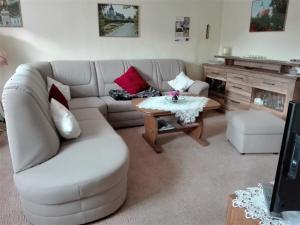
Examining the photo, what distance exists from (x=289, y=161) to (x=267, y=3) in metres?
3.68

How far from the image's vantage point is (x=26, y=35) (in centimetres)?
362

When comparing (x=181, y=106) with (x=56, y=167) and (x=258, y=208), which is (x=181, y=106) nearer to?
(x=56, y=167)

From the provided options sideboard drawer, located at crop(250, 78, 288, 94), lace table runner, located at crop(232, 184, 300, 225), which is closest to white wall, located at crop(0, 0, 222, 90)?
sideboard drawer, located at crop(250, 78, 288, 94)

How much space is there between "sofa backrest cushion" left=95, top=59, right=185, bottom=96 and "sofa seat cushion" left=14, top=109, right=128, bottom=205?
2.06 m

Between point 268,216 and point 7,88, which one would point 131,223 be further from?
point 7,88

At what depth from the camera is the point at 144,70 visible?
416 cm

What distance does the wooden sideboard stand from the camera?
10.3ft

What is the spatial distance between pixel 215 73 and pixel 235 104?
2.42ft

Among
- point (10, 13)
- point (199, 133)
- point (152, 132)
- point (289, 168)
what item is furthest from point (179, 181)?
point (10, 13)

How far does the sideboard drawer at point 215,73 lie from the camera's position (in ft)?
13.9

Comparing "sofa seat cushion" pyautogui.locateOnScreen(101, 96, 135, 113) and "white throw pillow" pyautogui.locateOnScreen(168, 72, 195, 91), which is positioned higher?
"white throw pillow" pyautogui.locateOnScreen(168, 72, 195, 91)

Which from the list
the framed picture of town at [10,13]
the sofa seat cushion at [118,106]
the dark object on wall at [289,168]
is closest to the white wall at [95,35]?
the framed picture of town at [10,13]

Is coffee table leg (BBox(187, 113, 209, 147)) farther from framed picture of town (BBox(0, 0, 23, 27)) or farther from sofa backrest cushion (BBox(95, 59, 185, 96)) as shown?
framed picture of town (BBox(0, 0, 23, 27))

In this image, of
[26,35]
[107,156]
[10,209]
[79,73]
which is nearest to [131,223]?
[107,156]
